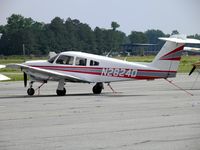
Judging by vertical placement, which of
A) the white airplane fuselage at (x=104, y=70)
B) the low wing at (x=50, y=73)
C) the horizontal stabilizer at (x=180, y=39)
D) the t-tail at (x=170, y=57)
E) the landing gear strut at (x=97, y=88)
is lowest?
the landing gear strut at (x=97, y=88)

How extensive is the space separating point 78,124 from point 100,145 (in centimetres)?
324

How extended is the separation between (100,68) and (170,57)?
2.96 m

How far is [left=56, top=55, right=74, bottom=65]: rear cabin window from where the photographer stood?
25.8 meters

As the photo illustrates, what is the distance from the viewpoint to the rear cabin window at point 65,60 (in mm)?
25750

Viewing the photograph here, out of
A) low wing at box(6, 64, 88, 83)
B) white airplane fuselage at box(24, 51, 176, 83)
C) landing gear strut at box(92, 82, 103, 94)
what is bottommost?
landing gear strut at box(92, 82, 103, 94)

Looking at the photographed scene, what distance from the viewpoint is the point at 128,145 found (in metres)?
10.5

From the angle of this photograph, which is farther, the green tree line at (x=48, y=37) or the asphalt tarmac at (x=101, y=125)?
the green tree line at (x=48, y=37)

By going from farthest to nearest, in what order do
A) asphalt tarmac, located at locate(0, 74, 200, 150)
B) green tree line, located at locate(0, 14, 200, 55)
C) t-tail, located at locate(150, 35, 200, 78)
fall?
1. green tree line, located at locate(0, 14, 200, 55)
2. t-tail, located at locate(150, 35, 200, 78)
3. asphalt tarmac, located at locate(0, 74, 200, 150)

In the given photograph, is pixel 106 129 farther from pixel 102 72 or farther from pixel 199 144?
pixel 102 72

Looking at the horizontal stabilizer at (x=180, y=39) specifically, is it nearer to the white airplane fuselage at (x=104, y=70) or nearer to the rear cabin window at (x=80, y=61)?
the white airplane fuselage at (x=104, y=70)

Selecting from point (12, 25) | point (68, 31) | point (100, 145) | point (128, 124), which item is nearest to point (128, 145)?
point (100, 145)

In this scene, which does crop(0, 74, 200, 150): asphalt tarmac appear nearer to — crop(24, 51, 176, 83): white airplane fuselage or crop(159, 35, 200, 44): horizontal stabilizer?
crop(24, 51, 176, 83): white airplane fuselage

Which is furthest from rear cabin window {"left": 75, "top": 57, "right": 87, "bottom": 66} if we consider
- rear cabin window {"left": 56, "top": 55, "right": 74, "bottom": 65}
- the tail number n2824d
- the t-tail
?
the t-tail

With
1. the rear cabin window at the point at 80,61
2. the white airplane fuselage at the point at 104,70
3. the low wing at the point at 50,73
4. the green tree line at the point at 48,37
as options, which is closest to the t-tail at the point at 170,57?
the white airplane fuselage at the point at 104,70
